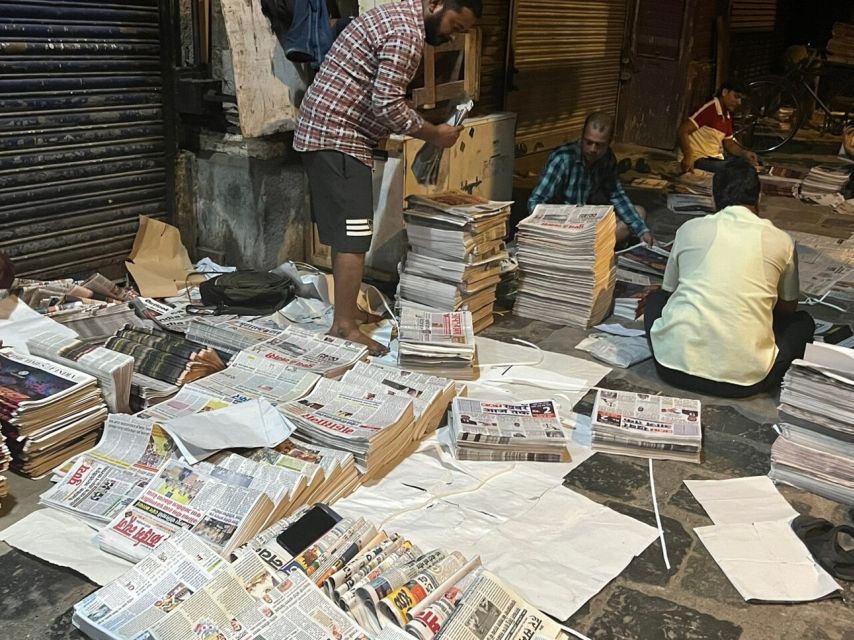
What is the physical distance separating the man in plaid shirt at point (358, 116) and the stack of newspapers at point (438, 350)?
0.30m

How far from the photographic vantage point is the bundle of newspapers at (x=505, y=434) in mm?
3156

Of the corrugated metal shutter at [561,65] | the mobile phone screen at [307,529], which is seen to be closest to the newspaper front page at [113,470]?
the mobile phone screen at [307,529]

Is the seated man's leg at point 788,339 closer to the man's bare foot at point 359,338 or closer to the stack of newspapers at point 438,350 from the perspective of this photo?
the stack of newspapers at point 438,350

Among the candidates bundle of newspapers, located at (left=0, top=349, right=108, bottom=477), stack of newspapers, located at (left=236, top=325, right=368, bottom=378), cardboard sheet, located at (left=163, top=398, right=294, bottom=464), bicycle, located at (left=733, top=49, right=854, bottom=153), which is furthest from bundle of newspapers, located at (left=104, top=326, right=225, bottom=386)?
bicycle, located at (left=733, top=49, right=854, bottom=153)

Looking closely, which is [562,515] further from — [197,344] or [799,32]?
[799,32]

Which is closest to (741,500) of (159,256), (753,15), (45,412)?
(45,412)

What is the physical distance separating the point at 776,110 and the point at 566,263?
24.0 feet

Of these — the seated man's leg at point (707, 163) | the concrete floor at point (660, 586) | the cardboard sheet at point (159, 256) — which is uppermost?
the seated man's leg at point (707, 163)

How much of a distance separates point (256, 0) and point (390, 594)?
3.34 m

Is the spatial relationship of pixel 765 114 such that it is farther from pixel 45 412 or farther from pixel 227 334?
pixel 45 412

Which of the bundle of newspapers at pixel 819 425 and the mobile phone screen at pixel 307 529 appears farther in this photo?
the bundle of newspapers at pixel 819 425

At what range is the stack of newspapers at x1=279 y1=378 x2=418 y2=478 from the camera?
2.95 meters

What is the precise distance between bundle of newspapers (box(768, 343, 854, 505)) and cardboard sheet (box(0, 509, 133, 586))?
2256 millimetres

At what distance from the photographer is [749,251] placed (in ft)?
11.5
